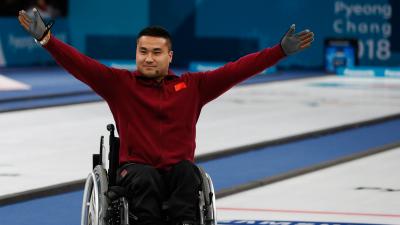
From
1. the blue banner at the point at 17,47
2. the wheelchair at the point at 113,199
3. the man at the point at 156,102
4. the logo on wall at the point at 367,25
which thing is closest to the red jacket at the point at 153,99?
the man at the point at 156,102

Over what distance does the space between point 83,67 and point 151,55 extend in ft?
1.05

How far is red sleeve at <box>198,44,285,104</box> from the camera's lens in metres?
5.27

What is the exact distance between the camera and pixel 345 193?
26.3 feet

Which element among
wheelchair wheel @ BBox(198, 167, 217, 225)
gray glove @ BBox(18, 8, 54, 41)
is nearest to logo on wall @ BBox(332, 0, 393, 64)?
wheelchair wheel @ BBox(198, 167, 217, 225)

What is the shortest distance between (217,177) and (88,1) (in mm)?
15363

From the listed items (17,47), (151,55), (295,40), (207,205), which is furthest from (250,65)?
(17,47)

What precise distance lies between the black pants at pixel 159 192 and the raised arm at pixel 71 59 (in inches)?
17.9

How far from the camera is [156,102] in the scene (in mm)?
5211

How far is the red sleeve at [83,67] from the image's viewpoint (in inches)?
201

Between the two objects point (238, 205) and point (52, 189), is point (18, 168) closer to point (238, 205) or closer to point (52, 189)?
point (52, 189)

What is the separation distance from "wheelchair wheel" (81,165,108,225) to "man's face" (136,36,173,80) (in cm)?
51

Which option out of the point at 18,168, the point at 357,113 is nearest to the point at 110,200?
the point at 18,168

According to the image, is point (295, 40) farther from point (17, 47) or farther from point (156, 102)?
point (17, 47)

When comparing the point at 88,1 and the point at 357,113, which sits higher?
the point at 88,1
